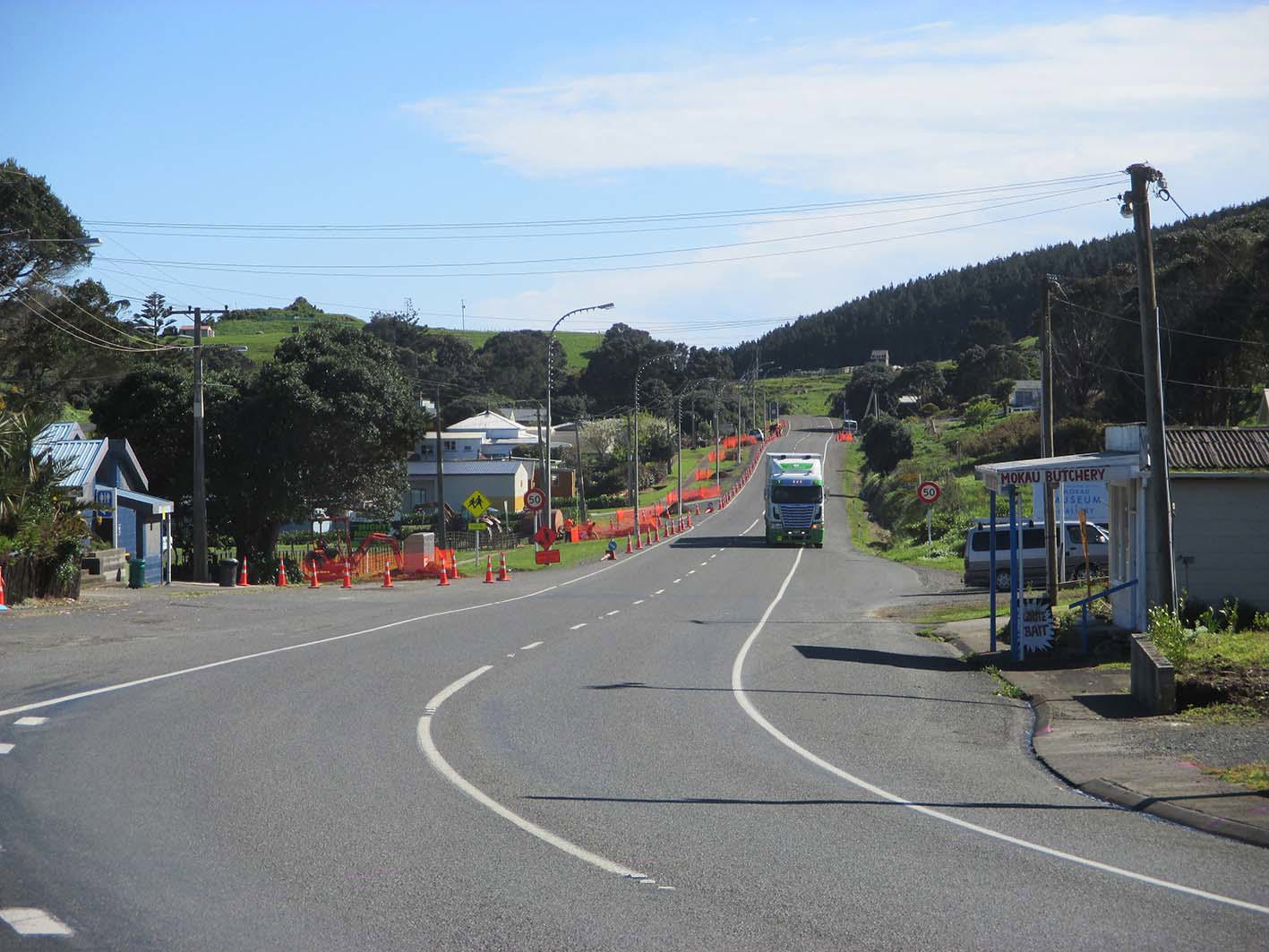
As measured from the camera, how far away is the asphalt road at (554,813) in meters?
6.25

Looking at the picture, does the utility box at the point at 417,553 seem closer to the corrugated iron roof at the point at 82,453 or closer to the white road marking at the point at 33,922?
the corrugated iron roof at the point at 82,453

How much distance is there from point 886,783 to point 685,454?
431 feet

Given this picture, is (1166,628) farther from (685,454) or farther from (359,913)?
(685,454)

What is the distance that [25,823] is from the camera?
777cm

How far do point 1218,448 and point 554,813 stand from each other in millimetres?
16183

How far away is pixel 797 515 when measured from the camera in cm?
5678

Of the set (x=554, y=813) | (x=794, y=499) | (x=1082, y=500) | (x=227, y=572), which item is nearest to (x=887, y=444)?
(x=794, y=499)

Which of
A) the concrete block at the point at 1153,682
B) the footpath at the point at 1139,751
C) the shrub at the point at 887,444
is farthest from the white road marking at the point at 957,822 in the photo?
the shrub at the point at 887,444

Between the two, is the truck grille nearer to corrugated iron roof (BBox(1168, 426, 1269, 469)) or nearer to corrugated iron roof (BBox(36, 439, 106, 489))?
corrugated iron roof (BBox(36, 439, 106, 489))

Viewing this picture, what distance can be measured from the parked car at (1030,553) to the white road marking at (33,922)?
29543 mm

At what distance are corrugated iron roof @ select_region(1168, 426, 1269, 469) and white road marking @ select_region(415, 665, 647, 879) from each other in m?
13.6

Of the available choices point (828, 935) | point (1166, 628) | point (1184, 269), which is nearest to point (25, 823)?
point (828, 935)

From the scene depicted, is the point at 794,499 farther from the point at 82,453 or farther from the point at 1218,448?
the point at 1218,448

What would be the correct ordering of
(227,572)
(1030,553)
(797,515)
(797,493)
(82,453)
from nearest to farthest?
→ (1030,553) → (227,572) → (82,453) → (797,493) → (797,515)
